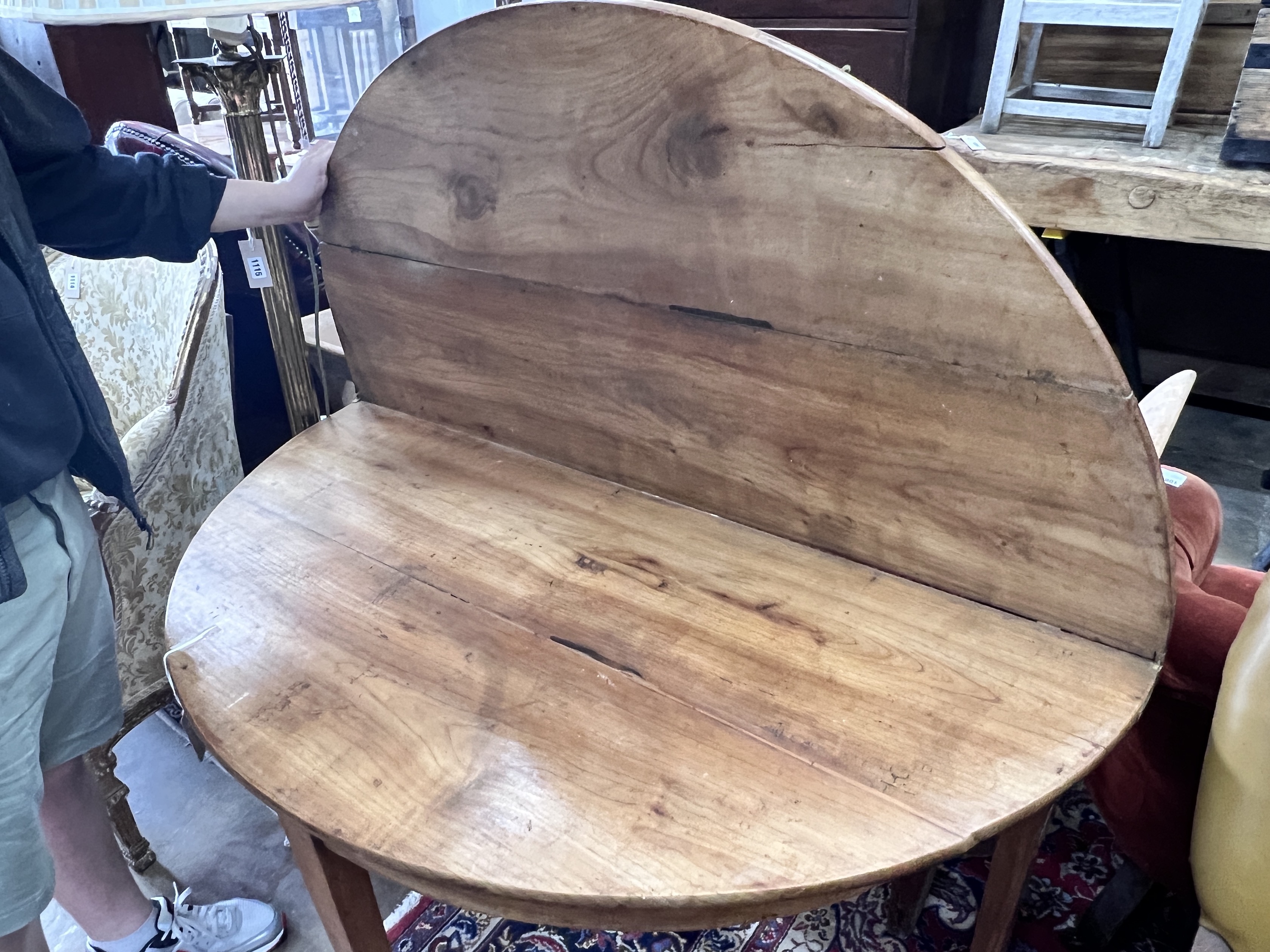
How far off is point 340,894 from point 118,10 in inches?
30.6

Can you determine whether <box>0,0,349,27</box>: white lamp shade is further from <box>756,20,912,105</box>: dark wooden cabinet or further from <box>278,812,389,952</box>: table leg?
<box>756,20,912,105</box>: dark wooden cabinet

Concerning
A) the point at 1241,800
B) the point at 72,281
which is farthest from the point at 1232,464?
the point at 72,281

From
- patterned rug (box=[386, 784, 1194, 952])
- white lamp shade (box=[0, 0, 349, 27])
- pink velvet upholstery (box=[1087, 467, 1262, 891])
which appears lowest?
patterned rug (box=[386, 784, 1194, 952])

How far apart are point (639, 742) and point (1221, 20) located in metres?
1.87

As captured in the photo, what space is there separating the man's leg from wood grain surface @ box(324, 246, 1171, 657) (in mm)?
619

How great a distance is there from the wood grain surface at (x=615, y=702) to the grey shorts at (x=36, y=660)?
144mm

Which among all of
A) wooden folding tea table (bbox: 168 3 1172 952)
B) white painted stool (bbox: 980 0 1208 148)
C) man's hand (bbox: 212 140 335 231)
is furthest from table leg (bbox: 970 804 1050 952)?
white painted stool (bbox: 980 0 1208 148)

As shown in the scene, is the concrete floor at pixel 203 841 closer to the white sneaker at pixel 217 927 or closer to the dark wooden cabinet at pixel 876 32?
the white sneaker at pixel 217 927

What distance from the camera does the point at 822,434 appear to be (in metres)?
0.76

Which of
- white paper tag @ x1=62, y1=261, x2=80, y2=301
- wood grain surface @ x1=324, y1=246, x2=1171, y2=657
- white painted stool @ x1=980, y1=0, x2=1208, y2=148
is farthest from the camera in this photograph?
white paper tag @ x1=62, y1=261, x2=80, y2=301

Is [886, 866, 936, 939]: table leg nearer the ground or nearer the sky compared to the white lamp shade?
nearer the ground

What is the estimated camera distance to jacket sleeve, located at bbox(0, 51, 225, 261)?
33.6 inches

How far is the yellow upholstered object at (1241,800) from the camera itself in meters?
0.68

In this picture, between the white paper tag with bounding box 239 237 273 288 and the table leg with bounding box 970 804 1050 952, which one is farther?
the white paper tag with bounding box 239 237 273 288
